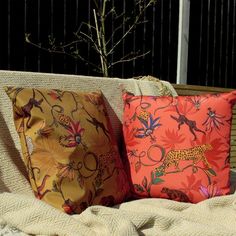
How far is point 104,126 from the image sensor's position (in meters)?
1.75

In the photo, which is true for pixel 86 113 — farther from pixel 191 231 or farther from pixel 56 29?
pixel 56 29

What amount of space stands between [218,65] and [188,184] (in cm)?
319

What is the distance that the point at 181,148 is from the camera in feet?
5.90

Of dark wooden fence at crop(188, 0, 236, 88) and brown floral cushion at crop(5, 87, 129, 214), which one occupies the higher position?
dark wooden fence at crop(188, 0, 236, 88)

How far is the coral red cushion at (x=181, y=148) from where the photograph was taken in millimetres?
1772

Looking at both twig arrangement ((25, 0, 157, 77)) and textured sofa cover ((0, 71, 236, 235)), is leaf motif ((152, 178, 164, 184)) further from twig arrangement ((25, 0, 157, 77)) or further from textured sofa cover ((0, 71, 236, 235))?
twig arrangement ((25, 0, 157, 77))

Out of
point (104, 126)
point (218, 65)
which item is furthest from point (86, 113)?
point (218, 65)

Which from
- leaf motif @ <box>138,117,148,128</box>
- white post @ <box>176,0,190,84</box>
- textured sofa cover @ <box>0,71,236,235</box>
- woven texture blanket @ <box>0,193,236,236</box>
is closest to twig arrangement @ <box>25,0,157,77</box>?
white post @ <box>176,0,190,84</box>

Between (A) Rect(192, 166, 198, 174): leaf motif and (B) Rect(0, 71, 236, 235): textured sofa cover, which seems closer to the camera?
(B) Rect(0, 71, 236, 235): textured sofa cover

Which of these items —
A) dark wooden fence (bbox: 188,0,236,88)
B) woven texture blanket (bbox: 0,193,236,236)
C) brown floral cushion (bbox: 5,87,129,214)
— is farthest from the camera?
dark wooden fence (bbox: 188,0,236,88)

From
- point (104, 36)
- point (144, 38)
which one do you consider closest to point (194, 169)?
point (104, 36)

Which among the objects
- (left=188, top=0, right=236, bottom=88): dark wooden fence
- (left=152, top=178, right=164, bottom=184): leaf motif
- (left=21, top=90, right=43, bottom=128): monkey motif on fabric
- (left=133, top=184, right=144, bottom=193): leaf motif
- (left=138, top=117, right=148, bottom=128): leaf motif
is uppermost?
(left=188, top=0, right=236, bottom=88): dark wooden fence

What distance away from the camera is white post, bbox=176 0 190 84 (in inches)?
166

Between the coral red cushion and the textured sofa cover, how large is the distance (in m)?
0.09
